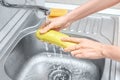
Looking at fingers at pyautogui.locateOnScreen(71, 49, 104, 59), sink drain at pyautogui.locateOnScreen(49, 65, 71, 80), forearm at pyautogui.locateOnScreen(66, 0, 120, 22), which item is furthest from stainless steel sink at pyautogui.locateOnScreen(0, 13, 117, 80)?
fingers at pyautogui.locateOnScreen(71, 49, 104, 59)

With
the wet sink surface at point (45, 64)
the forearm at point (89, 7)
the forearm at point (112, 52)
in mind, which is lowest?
the forearm at point (112, 52)

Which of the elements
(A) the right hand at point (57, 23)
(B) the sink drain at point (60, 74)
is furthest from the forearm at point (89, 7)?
(B) the sink drain at point (60, 74)

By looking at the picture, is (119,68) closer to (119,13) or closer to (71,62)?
(71,62)

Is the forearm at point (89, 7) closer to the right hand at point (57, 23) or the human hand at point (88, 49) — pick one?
the right hand at point (57, 23)

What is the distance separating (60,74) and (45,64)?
0.41ft

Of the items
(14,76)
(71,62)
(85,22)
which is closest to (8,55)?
(14,76)

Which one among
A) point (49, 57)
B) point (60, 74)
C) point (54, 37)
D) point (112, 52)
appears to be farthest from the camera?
point (49, 57)

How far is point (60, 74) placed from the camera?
1.14m

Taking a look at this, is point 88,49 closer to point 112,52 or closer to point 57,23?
point 112,52

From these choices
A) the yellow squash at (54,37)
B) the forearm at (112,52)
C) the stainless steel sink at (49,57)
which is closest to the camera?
the forearm at (112,52)

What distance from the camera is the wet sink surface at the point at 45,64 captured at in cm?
111

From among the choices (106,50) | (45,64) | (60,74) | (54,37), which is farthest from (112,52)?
(45,64)

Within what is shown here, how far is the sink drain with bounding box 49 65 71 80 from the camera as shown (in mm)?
1118

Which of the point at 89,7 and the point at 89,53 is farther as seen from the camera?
the point at 89,7
